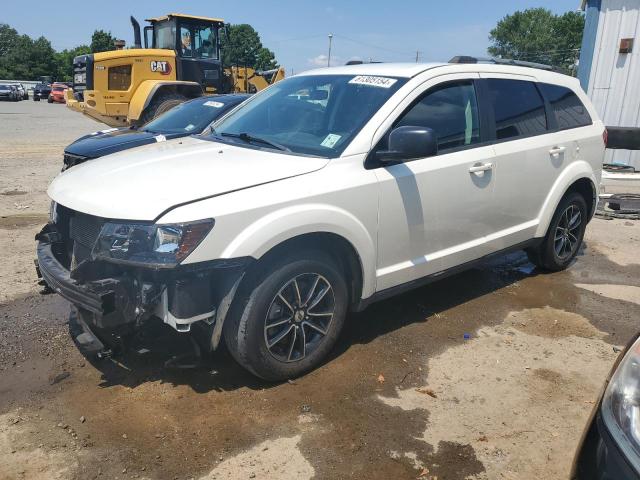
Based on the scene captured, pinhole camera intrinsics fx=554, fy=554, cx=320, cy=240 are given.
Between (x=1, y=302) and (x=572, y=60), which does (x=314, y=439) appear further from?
(x=572, y=60)

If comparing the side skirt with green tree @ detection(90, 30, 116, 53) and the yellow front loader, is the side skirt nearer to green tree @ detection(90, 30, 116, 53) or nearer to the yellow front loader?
the yellow front loader

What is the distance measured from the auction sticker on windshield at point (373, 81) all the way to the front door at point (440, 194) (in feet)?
0.75

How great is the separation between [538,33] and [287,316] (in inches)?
3664

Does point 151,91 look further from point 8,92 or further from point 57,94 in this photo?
point 8,92

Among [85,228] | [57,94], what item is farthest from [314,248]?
[57,94]

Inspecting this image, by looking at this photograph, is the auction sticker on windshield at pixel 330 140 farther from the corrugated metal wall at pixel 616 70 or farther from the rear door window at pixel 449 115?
the corrugated metal wall at pixel 616 70

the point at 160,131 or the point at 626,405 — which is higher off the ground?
the point at 160,131

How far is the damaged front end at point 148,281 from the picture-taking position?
9.33 ft

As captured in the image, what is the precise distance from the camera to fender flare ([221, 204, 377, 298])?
299 centimetres

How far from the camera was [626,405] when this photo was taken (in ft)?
5.83

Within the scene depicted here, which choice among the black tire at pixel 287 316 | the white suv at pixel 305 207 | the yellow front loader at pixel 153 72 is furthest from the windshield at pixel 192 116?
the yellow front loader at pixel 153 72

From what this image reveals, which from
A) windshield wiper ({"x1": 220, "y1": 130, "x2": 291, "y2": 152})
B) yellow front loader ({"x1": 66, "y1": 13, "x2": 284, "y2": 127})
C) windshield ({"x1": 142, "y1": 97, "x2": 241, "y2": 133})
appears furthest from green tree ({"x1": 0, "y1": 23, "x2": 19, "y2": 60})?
windshield wiper ({"x1": 220, "y1": 130, "x2": 291, "y2": 152})

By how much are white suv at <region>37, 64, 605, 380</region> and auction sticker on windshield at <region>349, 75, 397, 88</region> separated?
2cm

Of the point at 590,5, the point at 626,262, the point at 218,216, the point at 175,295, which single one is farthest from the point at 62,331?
the point at 590,5
